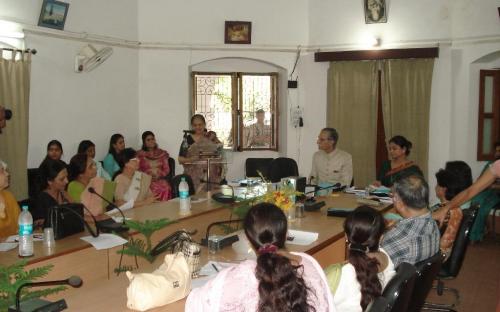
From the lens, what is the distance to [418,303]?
2.77 meters

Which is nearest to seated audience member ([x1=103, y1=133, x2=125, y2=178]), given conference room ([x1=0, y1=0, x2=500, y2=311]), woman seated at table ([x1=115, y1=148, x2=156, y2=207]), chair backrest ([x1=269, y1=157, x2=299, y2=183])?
conference room ([x1=0, y1=0, x2=500, y2=311])

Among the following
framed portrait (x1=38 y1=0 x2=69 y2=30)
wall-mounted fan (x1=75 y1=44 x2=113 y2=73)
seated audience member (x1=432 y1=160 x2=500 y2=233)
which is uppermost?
framed portrait (x1=38 y1=0 x2=69 y2=30)

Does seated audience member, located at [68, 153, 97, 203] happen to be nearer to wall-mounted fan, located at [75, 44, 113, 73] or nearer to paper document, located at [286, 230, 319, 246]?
paper document, located at [286, 230, 319, 246]

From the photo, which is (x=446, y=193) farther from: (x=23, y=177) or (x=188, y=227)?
(x=23, y=177)

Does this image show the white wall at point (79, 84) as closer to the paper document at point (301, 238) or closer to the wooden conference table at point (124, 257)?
the wooden conference table at point (124, 257)

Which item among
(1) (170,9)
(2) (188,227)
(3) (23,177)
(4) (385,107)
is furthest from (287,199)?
(1) (170,9)

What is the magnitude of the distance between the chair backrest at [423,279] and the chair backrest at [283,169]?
3.61 m

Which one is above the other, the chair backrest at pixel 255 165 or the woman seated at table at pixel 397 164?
the woman seated at table at pixel 397 164

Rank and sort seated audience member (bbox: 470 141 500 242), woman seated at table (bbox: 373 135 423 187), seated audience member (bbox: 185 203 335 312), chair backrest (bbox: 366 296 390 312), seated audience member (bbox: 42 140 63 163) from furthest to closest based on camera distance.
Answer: seated audience member (bbox: 470 141 500 242), seated audience member (bbox: 42 140 63 163), woman seated at table (bbox: 373 135 423 187), chair backrest (bbox: 366 296 390 312), seated audience member (bbox: 185 203 335 312)

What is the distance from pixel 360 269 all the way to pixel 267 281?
25.3 inches

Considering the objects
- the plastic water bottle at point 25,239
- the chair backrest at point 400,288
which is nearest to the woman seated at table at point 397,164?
the chair backrest at point 400,288

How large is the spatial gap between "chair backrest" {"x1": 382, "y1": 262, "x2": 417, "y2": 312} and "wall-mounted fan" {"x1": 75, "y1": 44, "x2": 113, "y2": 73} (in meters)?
5.28

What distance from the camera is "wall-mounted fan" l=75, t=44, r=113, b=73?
658 centimetres

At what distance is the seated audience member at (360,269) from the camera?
2248mm
